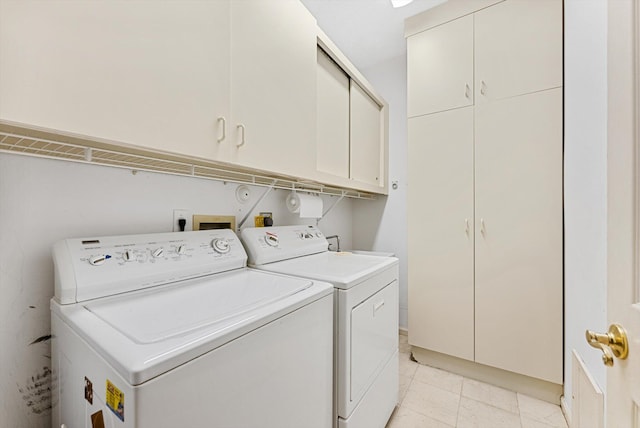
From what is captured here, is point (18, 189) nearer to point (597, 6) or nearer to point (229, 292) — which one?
point (229, 292)

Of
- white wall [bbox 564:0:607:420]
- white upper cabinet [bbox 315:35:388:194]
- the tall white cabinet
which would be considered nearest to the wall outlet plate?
white upper cabinet [bbox 315:35:388:194]

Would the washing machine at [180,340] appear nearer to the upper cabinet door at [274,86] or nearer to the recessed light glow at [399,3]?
the upper cabinet door at [274,86]

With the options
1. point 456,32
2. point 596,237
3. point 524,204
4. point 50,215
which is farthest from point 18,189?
point 456,32

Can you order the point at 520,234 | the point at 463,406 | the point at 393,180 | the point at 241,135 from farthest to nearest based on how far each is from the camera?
the point at 393,180, the point at 520,234, the point at 463,406, the point at 241,135

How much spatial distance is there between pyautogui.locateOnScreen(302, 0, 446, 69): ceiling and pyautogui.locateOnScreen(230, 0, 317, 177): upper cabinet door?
720 millimetres

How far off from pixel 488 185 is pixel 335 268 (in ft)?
4.46

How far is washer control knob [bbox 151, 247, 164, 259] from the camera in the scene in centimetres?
106

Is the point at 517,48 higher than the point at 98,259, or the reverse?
the point at 517,48

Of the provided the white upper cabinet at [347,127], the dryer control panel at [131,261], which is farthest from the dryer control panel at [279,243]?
the white upper cabinet at [347,127]

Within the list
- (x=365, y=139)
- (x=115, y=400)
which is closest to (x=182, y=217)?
(x=115, y=400)

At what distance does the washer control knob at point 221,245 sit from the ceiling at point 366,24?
1.89 meters

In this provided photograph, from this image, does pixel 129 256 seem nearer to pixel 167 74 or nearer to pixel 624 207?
pixel 167 74

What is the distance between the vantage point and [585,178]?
1.36 meters

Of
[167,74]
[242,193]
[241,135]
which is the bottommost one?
[242,193]
